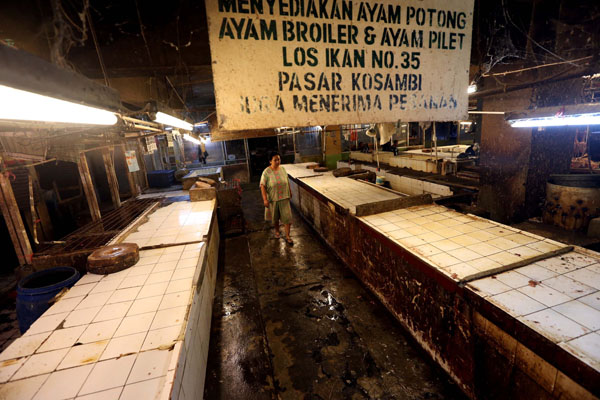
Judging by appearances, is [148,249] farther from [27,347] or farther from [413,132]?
[413,132]

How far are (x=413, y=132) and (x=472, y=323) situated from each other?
1298 centimetres

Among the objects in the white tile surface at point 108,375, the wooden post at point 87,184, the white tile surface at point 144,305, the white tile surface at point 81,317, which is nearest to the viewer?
the white tile surface at point 108,375

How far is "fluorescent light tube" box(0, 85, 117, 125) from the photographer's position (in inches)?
46.7

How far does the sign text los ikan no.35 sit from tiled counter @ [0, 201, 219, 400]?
1.83 meters

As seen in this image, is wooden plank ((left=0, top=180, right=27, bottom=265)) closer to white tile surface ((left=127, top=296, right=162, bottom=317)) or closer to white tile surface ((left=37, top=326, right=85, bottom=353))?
white tile surface ((left=37, top=326, right=85, bottom=353))

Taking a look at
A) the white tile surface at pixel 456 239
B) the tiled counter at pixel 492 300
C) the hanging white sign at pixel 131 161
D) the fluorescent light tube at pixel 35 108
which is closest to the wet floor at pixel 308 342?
the tiled counter at pixel 492 300

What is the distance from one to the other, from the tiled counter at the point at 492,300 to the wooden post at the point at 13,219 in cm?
587

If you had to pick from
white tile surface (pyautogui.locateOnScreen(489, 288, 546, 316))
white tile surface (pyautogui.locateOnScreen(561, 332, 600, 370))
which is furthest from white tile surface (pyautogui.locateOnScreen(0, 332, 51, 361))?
white tile surface (pyautogui.locateOnScreen(561, 332, 600, 370))

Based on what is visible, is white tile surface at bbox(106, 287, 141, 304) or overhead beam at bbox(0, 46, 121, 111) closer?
overhead beam at bbox(0, 46, 121, 111)

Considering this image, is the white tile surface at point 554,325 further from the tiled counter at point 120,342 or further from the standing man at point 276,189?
the standing man at point 276,189

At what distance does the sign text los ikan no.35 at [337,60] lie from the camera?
6.18 feet

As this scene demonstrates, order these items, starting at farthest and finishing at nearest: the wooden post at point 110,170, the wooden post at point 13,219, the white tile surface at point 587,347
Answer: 1. the wooden post at point 110,170
2. the wooden post at point 13,219
3. the white tile surface at point 587,347

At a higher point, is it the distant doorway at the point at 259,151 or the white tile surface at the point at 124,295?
the distant doorway at the point at 259,151

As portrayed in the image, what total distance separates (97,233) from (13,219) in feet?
→ 4.17
